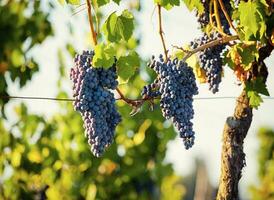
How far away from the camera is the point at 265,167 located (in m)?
9.98

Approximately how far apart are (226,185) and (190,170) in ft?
161

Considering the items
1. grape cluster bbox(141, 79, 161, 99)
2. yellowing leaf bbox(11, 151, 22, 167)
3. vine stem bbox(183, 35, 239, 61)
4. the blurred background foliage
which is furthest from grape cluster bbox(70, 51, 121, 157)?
yellowing leaf bbox(11, 151, 22, 167)

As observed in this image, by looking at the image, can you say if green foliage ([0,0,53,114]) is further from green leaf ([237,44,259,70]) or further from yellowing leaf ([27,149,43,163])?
green leaf ([237,44,259,70])

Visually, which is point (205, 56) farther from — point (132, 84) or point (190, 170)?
point (190, 170)

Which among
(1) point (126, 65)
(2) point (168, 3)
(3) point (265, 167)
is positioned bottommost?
(3) point (265, 167)

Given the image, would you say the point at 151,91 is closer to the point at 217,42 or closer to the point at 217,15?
the point at 217,42

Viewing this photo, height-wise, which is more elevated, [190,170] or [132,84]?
[132,84]

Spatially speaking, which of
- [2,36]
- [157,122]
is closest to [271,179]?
[157,122]

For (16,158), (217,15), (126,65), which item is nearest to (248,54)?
(217,15)

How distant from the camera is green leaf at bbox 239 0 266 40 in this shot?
9.94 ft

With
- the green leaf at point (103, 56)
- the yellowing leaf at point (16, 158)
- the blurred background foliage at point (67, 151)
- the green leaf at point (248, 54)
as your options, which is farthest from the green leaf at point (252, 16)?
the yellowing leaf at point (16, 158)

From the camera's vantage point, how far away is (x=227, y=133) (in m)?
3.47

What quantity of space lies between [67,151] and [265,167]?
11.5 feet

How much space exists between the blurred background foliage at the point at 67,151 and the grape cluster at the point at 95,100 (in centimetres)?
403
